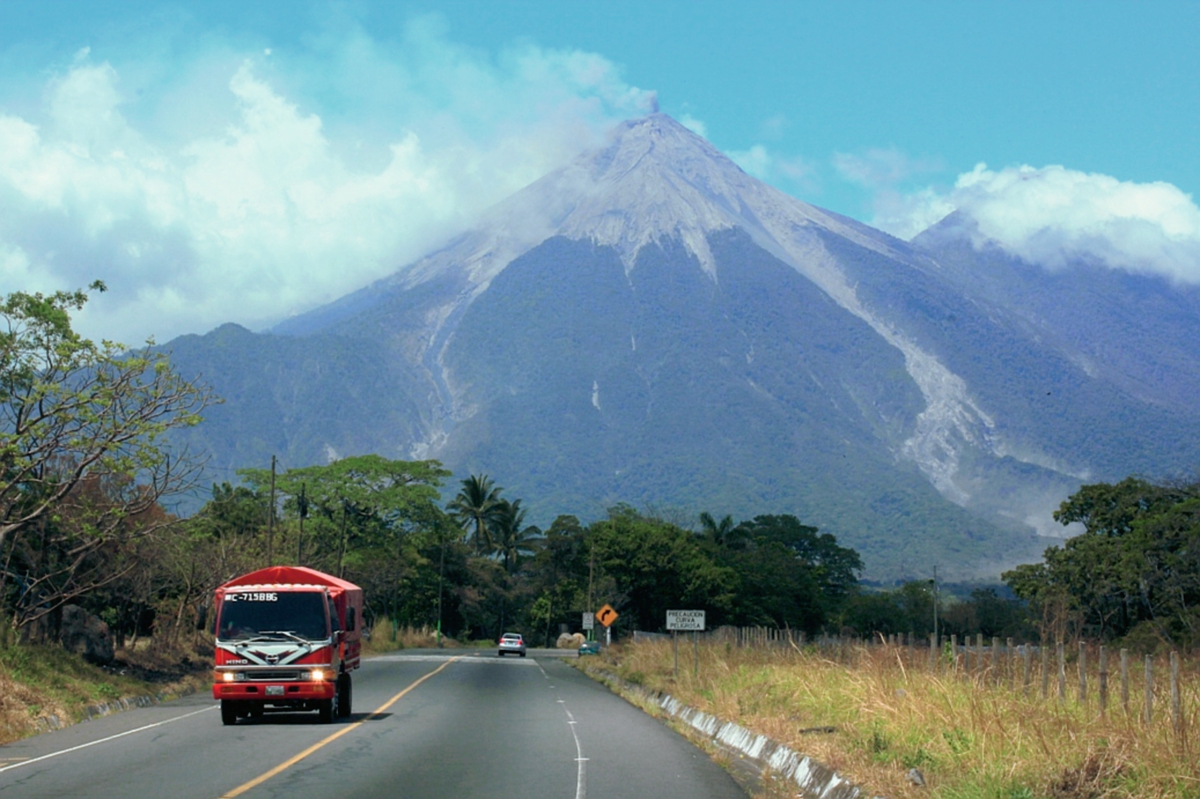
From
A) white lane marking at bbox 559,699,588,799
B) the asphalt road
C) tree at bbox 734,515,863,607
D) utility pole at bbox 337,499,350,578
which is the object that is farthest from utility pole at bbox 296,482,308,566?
tree at bbox 734,515,863,607

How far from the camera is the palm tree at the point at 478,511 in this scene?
12569 centimetres

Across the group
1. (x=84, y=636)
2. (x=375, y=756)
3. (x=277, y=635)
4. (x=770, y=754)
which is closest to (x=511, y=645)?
(x=84, y=636)

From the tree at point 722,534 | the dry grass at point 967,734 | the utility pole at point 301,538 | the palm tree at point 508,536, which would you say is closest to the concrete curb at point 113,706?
the dry grass at point 967,734

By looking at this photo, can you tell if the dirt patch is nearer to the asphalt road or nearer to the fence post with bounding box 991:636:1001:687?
the asphalt road

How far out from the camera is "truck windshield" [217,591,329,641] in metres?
21.9

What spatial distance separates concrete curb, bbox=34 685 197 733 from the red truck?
2.59 meters

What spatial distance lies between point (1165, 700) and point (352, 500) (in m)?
82.8

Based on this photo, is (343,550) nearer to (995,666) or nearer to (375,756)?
(375,756)

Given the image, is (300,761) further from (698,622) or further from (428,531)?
(428,531)

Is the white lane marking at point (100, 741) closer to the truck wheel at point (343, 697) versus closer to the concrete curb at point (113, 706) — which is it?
the concrete curb at point (113, 706)

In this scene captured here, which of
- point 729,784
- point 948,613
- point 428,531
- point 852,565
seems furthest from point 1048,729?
point 852,565

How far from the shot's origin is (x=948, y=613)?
117875 mm

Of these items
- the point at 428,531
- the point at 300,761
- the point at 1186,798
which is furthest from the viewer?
the point at 428,531

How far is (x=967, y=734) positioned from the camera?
41.0 feet
